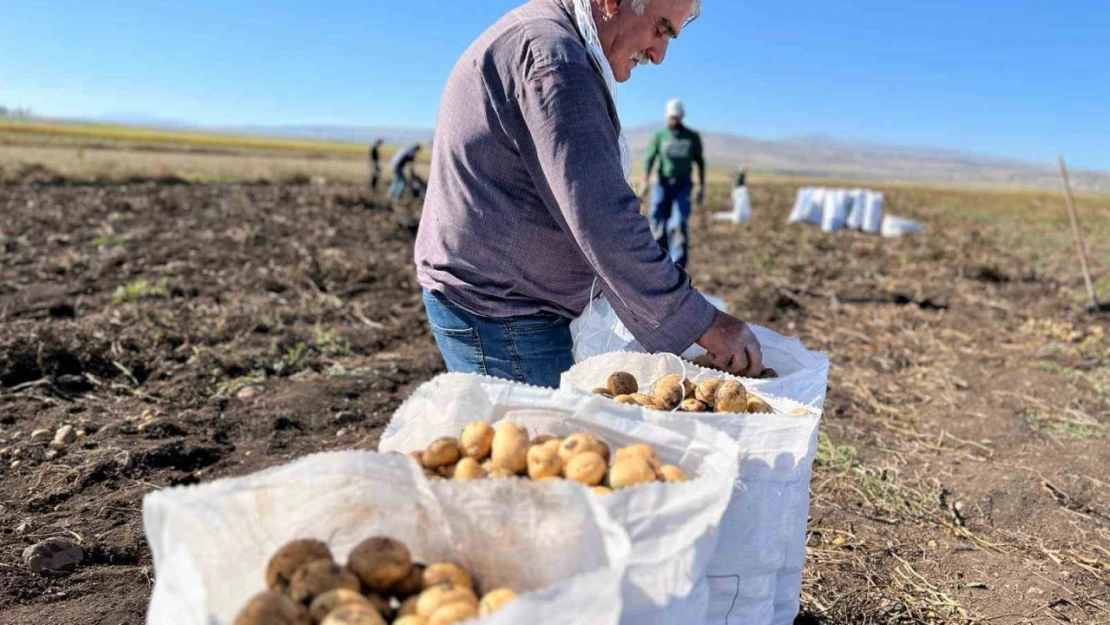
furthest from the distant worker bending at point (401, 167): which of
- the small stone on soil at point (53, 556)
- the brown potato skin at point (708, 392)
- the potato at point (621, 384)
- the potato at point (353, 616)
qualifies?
the potato at point (353, 616)

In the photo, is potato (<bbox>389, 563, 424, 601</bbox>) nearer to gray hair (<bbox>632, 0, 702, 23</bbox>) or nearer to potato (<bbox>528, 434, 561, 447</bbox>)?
potato (<bbox>528, 434, 561, 447</bbox>)

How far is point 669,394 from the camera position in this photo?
1.98 m

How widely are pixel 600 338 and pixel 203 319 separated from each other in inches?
192

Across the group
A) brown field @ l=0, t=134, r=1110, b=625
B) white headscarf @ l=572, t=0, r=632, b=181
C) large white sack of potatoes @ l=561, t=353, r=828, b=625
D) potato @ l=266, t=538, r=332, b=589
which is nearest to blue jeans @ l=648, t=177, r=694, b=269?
brown field @ l=0, t=134, r=1110, b=625

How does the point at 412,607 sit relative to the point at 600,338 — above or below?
below

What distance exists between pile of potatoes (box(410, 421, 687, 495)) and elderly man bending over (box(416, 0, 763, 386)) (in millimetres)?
515

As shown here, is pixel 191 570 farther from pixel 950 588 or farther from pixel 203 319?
pixel 203 319

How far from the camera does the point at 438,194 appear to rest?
2242 mm

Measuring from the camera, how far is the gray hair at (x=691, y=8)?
6.72ft

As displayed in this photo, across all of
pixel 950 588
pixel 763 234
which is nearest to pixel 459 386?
pixel 950 588

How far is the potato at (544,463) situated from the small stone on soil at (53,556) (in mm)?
2251

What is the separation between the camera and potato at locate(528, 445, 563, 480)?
5.02ft

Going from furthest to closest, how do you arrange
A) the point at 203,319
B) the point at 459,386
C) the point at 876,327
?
the point at 876,327 < the point at 203,319 < the point at 459,386

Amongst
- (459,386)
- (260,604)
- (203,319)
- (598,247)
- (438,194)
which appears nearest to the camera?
(260,604)
